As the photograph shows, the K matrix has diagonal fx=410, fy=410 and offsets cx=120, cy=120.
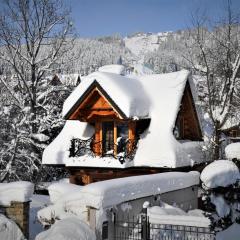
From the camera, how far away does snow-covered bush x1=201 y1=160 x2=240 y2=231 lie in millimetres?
7941

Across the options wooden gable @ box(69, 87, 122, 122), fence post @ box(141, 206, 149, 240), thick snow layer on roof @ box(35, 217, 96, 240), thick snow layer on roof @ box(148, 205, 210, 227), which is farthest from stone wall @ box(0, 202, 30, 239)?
wooden gable @ box(69, 87, 122, 122)

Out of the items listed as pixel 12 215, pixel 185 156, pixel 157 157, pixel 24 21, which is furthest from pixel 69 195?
pixel 24 21

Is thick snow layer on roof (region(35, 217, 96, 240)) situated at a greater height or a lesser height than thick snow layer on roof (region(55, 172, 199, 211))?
lesser

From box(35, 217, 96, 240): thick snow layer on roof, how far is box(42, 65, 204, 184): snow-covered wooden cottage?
8117 millimetres

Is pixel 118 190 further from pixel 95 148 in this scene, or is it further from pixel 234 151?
pixel 95 148

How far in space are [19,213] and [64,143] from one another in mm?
9791

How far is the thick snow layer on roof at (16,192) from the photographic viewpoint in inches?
378

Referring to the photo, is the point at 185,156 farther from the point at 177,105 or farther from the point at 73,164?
the point at 73,164

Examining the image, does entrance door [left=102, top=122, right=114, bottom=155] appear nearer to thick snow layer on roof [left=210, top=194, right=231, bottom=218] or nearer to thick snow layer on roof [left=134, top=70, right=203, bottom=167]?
thick snow layer on roof [left=134, top=70, right=203, bottom=167]

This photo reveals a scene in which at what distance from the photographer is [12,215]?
9742 mm

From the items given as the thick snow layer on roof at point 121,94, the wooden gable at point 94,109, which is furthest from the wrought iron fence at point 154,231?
the wooden gable at point 94,109

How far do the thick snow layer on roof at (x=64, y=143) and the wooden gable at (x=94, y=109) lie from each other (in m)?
0.92

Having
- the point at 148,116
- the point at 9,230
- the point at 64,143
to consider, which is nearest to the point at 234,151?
the point at 9,230

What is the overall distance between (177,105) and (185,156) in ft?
7.27
